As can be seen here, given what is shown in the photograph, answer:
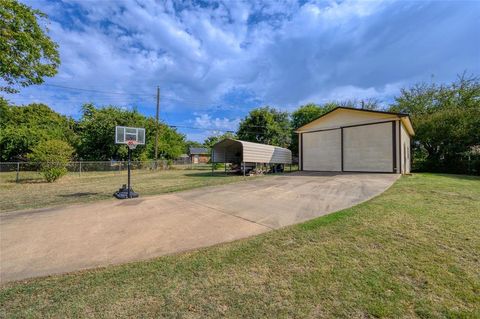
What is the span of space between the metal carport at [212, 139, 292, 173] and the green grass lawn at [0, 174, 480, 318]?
1131 cm

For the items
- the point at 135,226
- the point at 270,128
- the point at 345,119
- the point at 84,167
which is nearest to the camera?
the point at 135,226

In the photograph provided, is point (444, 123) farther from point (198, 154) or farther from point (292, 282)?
point (198, 154)

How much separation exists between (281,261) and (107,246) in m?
2.84

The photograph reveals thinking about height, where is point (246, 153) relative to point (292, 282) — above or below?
above

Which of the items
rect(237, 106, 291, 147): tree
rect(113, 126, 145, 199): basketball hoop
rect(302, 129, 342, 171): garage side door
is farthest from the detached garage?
rect(237, 106, 291, 147): tree

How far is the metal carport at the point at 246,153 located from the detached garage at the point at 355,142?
213 cm

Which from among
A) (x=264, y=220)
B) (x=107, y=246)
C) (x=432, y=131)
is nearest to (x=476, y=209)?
(x=264, y=220)

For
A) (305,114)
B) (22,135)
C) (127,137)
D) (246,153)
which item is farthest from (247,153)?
→ (22,135)

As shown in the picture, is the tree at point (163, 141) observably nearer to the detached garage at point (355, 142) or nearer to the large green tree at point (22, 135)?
the large green tree at point (22, 135)

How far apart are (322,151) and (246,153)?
587 centimetres

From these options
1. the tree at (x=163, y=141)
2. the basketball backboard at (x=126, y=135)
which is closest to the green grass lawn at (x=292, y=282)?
the basketball backboard at (x=126, y=135)

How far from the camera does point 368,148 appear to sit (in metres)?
13.8

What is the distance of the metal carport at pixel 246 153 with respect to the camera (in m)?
15.2

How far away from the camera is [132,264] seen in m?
3.07
